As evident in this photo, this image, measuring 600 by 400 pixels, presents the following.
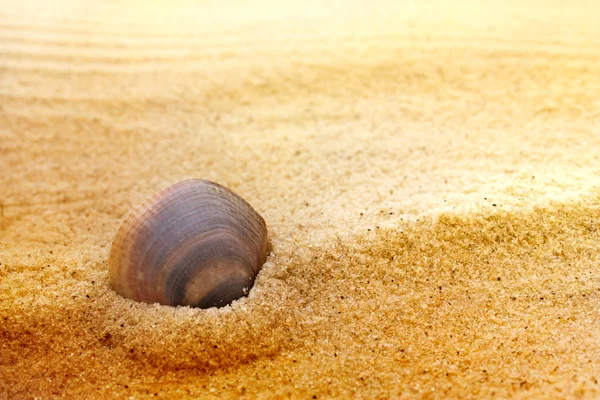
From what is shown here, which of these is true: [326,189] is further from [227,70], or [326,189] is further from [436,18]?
[436,18]

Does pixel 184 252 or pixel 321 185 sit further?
pixel 321 185

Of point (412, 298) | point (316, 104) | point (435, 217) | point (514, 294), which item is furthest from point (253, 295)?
point (316, 104)

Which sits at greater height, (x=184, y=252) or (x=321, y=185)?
(x=184, y=252)
